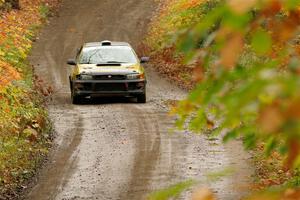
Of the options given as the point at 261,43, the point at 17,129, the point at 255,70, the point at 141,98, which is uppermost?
the point at 261,43

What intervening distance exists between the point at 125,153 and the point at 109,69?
5.98 metres

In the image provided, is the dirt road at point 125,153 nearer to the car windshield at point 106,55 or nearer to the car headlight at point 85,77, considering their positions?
the car headlight at point 85,77

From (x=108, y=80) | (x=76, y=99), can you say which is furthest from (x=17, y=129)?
(x=76, y=99)

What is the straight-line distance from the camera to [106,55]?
19.9 m

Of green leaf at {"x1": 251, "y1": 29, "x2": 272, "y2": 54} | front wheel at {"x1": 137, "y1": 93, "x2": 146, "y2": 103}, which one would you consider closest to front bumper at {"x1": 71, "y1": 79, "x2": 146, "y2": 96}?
front wheel at {"x1": 137, "y1": 93, "x2": 146, "y2": 103}

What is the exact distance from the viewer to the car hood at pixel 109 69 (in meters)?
19.2

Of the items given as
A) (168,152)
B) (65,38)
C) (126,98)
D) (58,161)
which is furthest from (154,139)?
(65,38)

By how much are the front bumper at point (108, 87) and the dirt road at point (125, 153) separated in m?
0.36

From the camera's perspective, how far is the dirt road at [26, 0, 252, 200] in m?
11.3

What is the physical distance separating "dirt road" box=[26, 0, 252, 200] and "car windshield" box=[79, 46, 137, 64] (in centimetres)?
114

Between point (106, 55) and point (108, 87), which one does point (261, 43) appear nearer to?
point (108, 87)

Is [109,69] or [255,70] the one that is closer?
[255,70]

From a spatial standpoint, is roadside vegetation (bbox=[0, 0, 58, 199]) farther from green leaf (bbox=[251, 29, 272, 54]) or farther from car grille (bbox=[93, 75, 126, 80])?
green leaf (bbox=[251, 29, 272, 54])

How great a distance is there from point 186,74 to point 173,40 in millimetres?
23405
